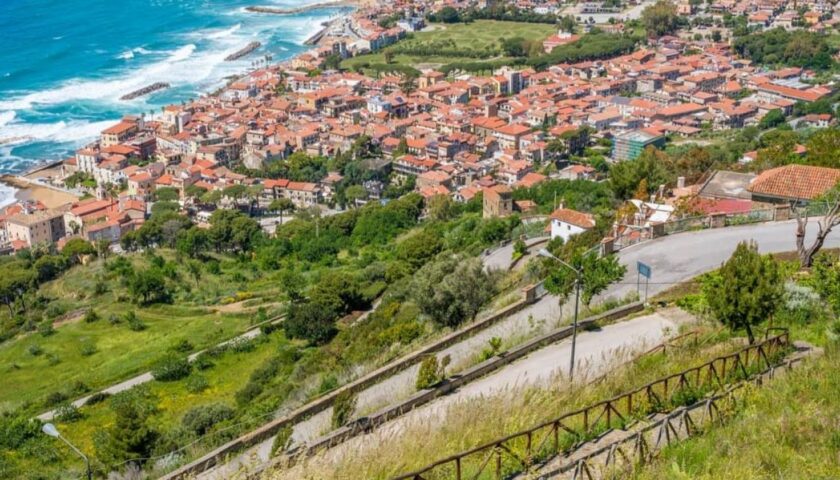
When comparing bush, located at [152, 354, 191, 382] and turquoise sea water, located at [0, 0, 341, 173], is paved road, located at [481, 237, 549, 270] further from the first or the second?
turquoise sea water, located at [0, 0, 341, 173]

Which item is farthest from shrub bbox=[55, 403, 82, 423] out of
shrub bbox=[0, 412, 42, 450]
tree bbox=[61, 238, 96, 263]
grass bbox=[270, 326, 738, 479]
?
tree bbox=[61, 238, 96, 263]

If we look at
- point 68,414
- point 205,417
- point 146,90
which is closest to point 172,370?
point 68,414

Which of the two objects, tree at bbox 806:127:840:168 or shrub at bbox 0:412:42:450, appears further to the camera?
tree at bbox 806:127:840:168

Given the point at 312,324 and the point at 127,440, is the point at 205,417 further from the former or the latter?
the point at 312,324

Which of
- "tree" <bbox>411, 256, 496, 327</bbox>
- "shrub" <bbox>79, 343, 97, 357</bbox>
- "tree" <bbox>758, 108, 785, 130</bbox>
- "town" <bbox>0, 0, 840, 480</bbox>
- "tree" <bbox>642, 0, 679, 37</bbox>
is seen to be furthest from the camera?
"tree" <bbox>642, 0, 679, 37</bbox>

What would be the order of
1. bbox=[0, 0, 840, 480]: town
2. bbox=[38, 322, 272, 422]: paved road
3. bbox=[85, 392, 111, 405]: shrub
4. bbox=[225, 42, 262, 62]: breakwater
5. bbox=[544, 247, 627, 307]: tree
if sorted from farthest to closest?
bbox=[225, 42, 262, 62]: breakwater < bbox=[85, 392, 111, 405]: shrub < bbox=[38, 322, 272, 422]: paved road < bbox=[544, 247, 627, 307]: tree < bbox=[0, 0, 840, 480]: town

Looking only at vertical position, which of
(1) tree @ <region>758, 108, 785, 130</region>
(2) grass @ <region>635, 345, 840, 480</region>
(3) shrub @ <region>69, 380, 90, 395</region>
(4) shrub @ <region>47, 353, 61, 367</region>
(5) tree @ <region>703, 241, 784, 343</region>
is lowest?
(1) tree @ <region>758, 108, 785, 130</region>

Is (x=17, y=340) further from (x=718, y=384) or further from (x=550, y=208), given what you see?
(x=718, y=384)
